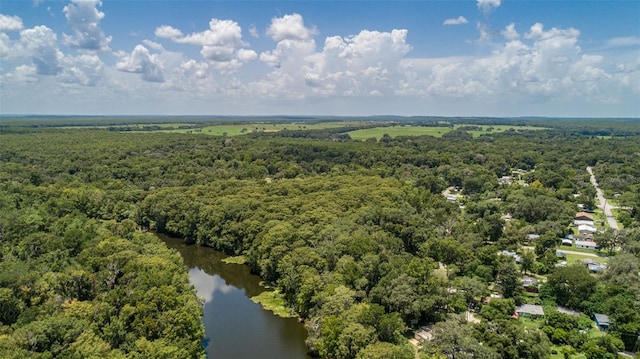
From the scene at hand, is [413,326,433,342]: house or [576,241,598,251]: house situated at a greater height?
[576,241,598,251]: house

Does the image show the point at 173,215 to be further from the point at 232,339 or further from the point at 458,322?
the point at 458,322

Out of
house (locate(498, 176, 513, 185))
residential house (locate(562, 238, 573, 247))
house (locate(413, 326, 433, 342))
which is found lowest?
house (locate(413, 326, 433, 342))

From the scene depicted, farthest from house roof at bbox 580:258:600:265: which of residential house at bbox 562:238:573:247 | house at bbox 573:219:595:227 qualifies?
house at bbox 573:219:595:227

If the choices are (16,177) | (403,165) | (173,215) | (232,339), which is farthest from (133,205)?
(403,165)

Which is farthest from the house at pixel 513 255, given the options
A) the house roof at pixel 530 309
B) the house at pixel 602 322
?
the house at pixel 602 322

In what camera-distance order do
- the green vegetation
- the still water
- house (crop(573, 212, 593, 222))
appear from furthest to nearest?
1. house (crop(573, 212, 593, 222))
2. the green vegetation
3. the still water

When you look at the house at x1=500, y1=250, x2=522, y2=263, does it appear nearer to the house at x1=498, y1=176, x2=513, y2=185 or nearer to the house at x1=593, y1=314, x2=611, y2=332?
the house at x1=593, y1=314, x2=611, y2=332
